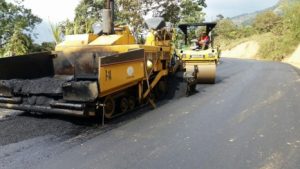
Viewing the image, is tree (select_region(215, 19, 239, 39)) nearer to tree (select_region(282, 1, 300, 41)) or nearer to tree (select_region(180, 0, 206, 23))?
tree (select_region(282, 1, 300, 41))

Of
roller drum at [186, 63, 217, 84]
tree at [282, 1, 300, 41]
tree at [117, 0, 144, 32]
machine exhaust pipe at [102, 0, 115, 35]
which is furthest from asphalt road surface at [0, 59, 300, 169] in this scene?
tree at [282, 1, 300, 41]

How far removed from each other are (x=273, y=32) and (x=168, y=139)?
44652mm

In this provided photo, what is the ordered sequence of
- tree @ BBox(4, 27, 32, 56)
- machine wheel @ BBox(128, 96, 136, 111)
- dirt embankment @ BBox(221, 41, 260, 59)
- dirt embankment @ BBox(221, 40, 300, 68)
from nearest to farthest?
1. machine wheel @ BBox(128, 96, 136, 111)
2. tree @ BBox(4, 27, 32, 56)
3. dirt embankment @ BBox(221, 40, 300, 68)
4. dirt embankment @ BBox(221, 41, 260, 59)

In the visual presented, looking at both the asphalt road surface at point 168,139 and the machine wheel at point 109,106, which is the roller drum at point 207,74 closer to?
the asphalt road surface at point 168,139

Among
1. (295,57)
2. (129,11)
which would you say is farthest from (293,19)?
(129,11)

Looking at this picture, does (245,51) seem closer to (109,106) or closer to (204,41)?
(204,41)

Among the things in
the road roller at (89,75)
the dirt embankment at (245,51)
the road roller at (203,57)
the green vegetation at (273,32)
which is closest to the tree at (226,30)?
the green vegetation at (273,32)

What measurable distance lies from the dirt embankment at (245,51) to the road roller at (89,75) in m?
37.3

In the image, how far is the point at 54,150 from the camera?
19.8ft

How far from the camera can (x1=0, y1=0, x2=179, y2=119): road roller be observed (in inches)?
300

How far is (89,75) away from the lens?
28.4 feet

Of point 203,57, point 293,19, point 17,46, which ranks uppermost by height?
point 293,19

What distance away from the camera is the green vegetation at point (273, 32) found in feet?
117

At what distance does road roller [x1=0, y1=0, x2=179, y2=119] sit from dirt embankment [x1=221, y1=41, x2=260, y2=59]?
3735 centimetres
